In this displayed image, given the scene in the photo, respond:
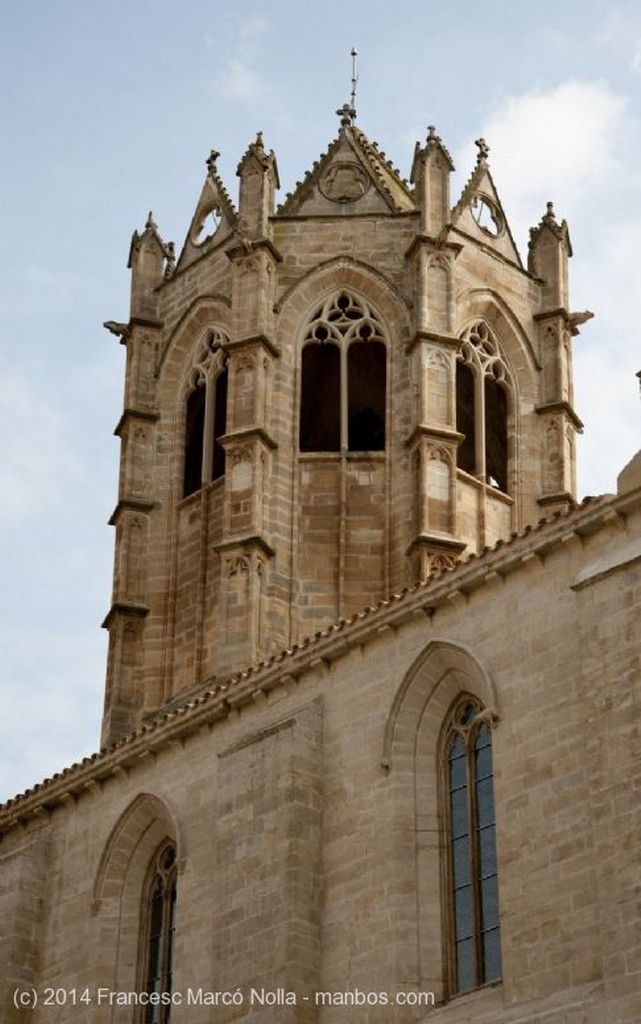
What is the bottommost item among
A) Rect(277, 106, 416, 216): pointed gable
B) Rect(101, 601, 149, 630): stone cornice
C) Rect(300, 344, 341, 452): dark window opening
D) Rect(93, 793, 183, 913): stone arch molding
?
Rect(93, 793, 183, 913): stone arch molding

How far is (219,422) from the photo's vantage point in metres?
32.1

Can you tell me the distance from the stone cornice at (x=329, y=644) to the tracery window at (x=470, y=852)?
48.0 inches

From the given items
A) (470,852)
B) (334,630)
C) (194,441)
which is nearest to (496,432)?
(194,441)

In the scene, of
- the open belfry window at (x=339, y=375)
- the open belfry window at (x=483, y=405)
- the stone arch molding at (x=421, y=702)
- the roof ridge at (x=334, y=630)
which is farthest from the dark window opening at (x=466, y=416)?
the stone arch molding at (x=421, y=702)

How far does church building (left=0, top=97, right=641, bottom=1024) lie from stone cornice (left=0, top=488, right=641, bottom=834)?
0.04 meters

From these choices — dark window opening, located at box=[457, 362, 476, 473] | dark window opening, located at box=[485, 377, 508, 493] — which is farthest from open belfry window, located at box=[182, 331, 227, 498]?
dark window opening, located at box=[485, 377, 508, 493]

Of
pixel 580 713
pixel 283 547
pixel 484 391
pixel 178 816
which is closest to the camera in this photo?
pixel 580 713

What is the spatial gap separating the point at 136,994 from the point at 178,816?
6.86ft

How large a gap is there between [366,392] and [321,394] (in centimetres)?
67

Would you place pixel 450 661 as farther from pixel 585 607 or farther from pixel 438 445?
pixel 438 445

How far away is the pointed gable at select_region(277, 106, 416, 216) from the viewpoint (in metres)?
33.3

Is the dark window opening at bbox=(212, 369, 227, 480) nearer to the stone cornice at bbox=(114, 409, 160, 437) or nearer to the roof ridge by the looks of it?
the stone cornice at bbox=(114, 409, 160, 437)

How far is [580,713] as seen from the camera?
66.1 ft

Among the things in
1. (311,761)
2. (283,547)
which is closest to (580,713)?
(311,761)
